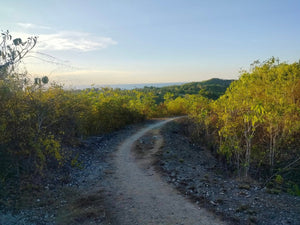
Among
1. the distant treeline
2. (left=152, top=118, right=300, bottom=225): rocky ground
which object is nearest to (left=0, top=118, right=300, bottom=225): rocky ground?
(left=152, top=118, right=300, bottom=225): rocky ground

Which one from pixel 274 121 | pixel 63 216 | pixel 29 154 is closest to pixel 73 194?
pixel 63 216

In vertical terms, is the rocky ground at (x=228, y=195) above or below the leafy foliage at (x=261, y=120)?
below

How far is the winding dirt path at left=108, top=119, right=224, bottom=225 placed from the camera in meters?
4.95

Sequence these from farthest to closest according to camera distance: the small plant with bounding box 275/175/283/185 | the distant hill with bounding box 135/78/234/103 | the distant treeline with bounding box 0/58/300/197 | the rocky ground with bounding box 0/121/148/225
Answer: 1. the distant hill with bounding box 135/78/234/103
2. the small plant with bounding box 275/175/283/185
3. the distant treeline with bounding box 0/58/300/197
4. the rocky ground with bounding box 0/121/148/225

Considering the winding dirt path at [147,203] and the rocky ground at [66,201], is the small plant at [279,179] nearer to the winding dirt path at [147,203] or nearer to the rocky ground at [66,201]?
the winding dirt path at [147,203]

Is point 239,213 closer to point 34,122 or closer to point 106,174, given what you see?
point 106,174

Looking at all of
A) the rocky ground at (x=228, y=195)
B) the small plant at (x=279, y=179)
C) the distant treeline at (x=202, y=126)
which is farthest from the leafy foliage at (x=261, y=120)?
the rocky ground at (x=228, y=195)

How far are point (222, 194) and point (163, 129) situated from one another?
32.3 feet

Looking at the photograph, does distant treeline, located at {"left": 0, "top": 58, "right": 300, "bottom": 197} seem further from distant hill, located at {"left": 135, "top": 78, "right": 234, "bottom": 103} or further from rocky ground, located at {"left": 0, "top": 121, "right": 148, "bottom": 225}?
distant hill, located at {"left": 135, "top": 78, "right": 234, "bottom": 103}

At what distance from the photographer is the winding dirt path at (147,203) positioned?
16.2ft

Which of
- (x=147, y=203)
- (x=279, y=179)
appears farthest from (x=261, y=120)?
(x=147, y=203)

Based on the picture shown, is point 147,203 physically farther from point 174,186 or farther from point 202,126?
point 202,126

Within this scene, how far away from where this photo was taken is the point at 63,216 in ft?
16.7

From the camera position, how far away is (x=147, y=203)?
5.72 m
